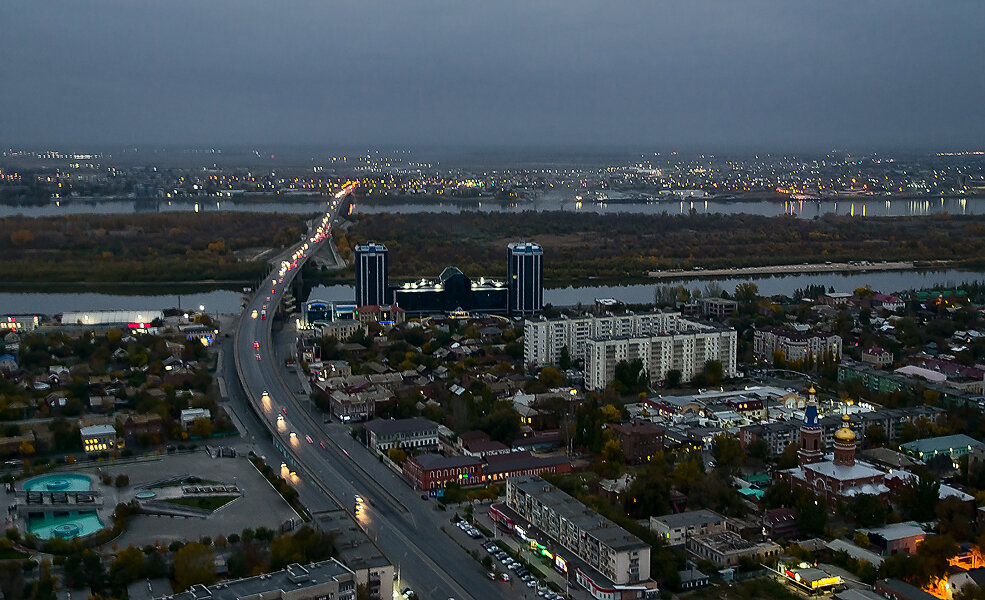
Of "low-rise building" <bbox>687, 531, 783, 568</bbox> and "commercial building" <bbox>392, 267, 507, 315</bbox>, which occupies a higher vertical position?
"commercial building" <bbox>392, 267, 507, 315</bbox>

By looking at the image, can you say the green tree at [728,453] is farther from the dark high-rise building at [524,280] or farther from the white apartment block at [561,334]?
the dark high-rise building at [524,280]

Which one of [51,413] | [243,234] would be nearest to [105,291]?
[243,234]

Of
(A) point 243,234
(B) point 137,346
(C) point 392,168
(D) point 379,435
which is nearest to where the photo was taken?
(D) point 379,435

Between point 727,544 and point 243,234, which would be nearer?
point 727,544

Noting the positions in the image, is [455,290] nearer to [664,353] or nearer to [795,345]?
[664,353]

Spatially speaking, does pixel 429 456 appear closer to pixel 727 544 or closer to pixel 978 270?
pixel 727 544

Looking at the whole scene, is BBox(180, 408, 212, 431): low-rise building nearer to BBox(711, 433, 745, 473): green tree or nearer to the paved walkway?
the paved walkway

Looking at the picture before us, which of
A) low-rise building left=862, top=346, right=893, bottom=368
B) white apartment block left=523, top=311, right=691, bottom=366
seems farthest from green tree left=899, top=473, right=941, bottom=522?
low-rise building left=862, top=346, right=893, bottom=368

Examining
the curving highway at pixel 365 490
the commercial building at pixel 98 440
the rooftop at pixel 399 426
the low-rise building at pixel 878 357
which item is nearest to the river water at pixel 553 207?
the low-rise building at pixel 878 357
